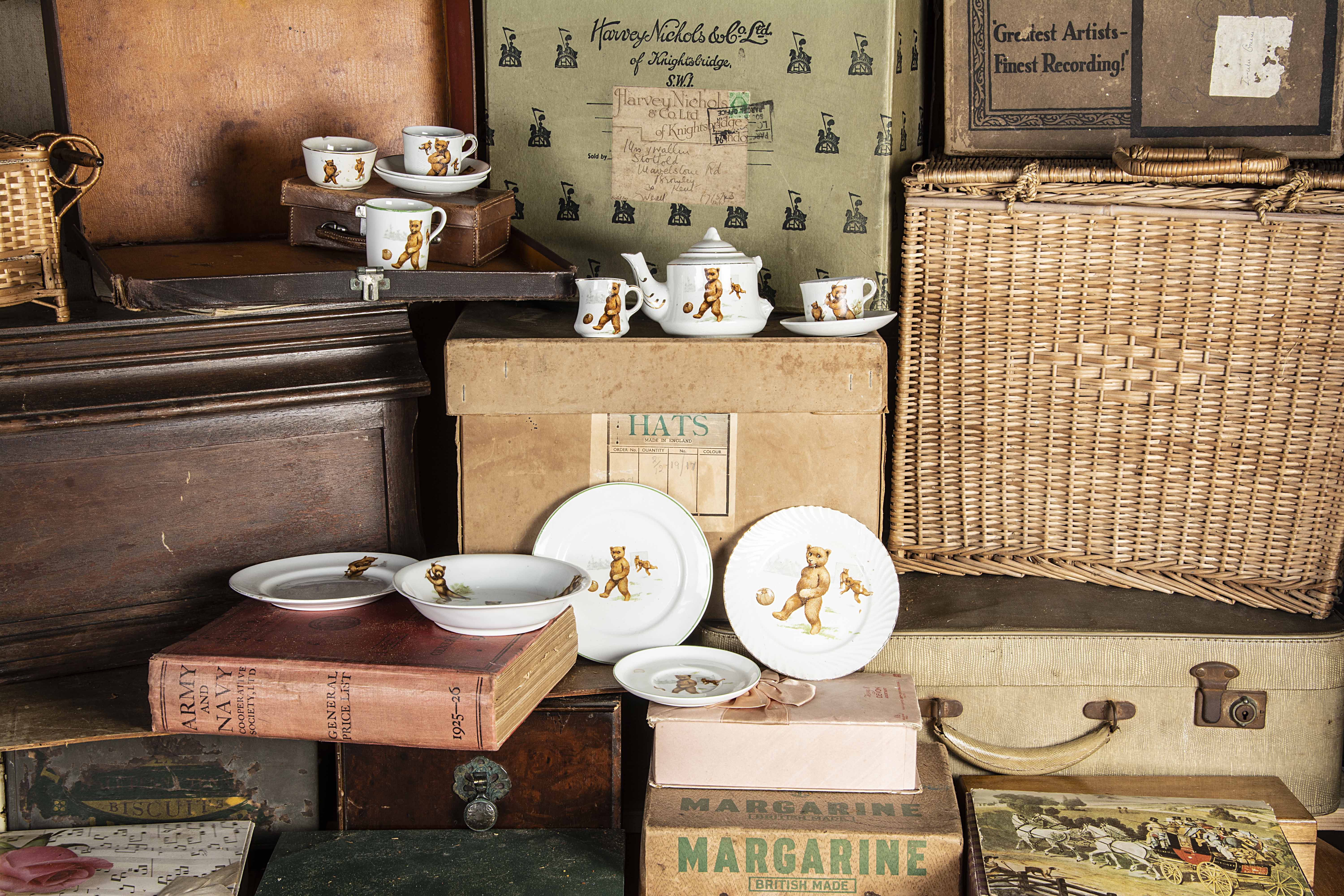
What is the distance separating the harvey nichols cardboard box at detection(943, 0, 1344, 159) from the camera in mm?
1424

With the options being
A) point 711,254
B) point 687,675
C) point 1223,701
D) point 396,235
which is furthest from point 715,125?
point 1223,701

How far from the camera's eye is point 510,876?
1.27m

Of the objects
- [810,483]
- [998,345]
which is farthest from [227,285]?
[998,345]

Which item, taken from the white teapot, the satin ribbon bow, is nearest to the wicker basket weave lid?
the white teapot

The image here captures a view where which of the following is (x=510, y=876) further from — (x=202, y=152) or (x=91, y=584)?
(x=202, y=152)

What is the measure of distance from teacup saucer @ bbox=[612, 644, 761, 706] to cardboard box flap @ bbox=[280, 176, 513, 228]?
59 centimetres

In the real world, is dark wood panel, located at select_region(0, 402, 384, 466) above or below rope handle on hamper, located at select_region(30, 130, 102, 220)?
below

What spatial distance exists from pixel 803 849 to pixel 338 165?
3.36ft

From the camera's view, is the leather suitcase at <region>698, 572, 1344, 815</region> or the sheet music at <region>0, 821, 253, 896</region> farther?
the leather suitcase at <region>698, 572, 1344, 815</region>

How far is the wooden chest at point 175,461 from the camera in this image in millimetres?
1312

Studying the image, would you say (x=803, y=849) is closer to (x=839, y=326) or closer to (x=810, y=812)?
(x=810, y=812)

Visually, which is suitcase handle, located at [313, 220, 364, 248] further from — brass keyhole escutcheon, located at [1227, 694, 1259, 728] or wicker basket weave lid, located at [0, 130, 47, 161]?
brass keyhole escutcheon, located at [1227, 694, 1259, 728]

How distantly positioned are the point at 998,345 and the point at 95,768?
1.26 metres

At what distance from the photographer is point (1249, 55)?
4.68 ft
